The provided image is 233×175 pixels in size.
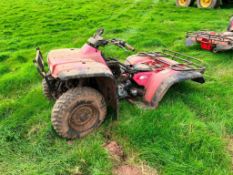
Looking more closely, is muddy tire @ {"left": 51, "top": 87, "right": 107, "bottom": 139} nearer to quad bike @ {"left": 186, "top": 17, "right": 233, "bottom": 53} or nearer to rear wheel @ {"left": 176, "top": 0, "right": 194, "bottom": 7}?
quad bike @ {"left": 186, "top": 17, "right": 233, "bottom": 53}

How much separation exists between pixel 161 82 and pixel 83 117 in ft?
3.88

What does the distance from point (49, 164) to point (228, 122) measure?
234 cm

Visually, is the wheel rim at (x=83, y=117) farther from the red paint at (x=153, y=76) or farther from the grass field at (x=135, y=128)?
the red paint at (x=153, y=76)

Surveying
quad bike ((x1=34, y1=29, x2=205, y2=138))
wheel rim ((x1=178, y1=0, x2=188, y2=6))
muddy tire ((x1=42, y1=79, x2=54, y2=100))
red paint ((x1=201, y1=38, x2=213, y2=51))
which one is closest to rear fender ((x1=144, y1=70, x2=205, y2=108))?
quad bike ((x1=34, y1=29, x2=205, y2=138))

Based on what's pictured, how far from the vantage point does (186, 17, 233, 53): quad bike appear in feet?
21.1

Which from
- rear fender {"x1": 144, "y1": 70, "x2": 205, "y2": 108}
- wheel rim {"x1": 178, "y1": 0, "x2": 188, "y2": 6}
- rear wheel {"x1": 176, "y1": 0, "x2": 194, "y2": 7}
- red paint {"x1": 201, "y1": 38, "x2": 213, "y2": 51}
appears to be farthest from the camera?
wheel rim {"x1": 178, "y1": 0, "x2": 188, "y2": 6}

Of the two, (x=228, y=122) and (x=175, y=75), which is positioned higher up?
(x=175, y=75)

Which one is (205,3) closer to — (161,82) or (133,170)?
(161,82)

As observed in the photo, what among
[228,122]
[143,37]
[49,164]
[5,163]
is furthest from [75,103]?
[143,37]

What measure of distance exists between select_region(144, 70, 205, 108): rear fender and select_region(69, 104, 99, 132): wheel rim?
0.82m

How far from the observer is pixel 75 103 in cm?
370

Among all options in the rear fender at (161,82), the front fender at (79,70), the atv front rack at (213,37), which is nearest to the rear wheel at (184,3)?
the atv front rack at (213,37)

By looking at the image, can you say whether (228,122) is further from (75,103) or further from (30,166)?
(30,166)

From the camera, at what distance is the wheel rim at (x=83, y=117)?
379 centimetres
